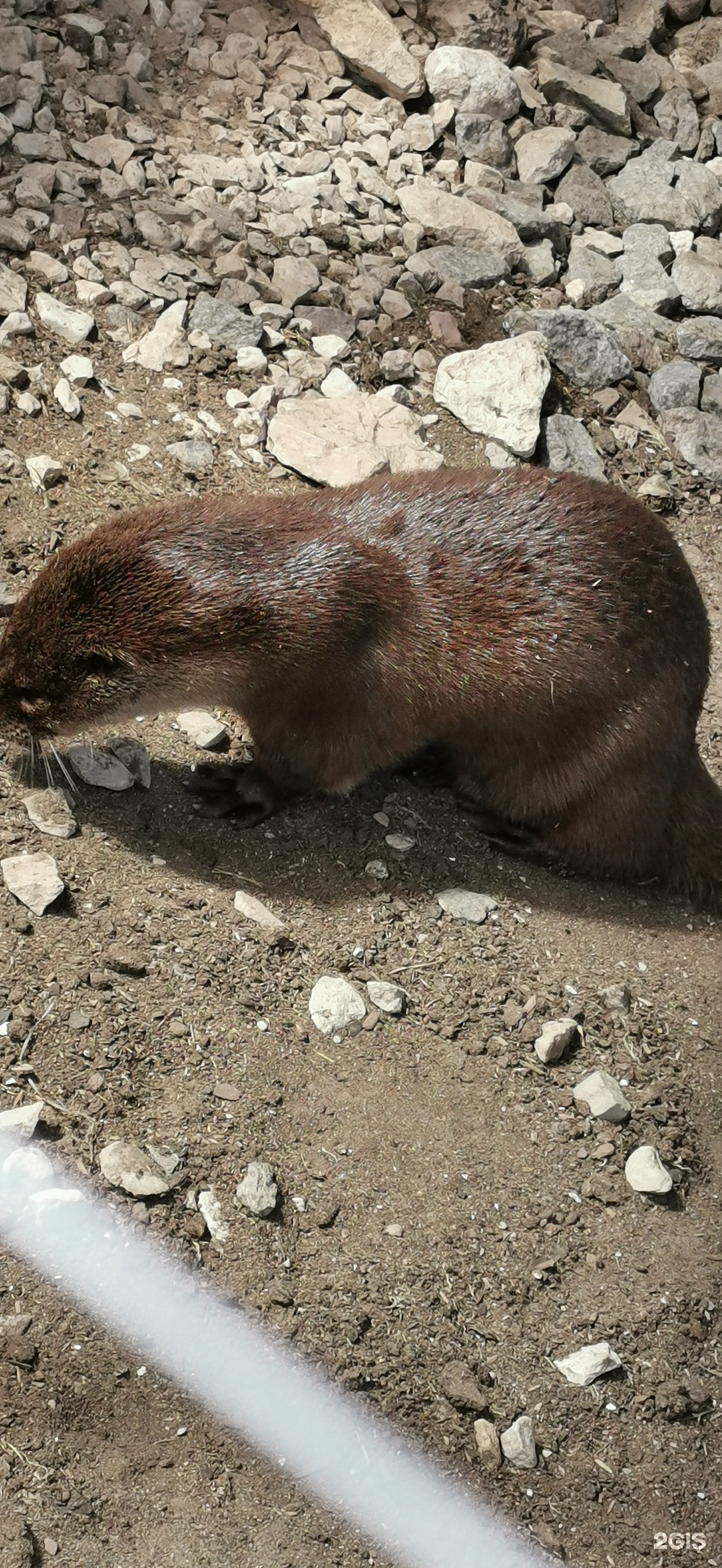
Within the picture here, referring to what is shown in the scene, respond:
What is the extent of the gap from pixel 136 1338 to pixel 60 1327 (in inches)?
5.6

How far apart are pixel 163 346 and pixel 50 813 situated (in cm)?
208

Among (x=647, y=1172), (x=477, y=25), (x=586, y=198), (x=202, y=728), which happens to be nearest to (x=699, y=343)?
(x=586, y=198)

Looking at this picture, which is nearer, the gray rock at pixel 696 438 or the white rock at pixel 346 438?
the white rock at pixel 346 438

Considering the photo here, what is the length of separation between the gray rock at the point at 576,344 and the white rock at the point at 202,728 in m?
2.34

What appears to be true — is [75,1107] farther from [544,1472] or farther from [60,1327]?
[544,1472]

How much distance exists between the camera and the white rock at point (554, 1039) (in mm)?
3281

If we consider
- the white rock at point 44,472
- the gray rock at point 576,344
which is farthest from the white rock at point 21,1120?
the gray rock at point 576,344

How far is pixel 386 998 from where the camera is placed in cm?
330

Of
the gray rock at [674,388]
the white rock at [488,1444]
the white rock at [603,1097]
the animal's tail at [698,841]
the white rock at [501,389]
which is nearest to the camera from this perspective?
the white rock at [488,1444]

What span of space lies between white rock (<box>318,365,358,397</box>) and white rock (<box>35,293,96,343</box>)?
2.77ft

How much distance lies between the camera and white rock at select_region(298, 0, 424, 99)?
5.91 metres

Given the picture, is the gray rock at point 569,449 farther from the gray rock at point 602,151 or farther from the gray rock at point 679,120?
the gray rock at point 679,120

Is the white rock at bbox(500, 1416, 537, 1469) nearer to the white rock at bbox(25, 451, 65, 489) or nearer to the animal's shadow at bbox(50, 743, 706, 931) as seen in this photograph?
the animal's shadow at bbox(50, 743, 706, 931)

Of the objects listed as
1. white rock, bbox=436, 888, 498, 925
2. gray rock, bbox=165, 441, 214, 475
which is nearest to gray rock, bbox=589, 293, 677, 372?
gray rock, bbox=165, 441, 214, 475
